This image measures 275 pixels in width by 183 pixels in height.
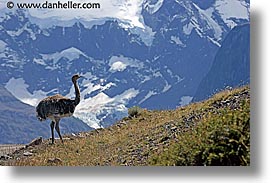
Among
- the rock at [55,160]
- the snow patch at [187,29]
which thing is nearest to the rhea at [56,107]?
the rock at [55,160]

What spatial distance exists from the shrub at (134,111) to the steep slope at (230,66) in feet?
2.54

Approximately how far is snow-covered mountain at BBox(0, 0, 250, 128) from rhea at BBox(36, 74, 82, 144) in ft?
0.49

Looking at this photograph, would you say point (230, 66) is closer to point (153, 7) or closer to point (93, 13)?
point (153, 7)

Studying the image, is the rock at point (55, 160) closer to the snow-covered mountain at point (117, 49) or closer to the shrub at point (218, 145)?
the snow-covered mountain at point (117, 49)

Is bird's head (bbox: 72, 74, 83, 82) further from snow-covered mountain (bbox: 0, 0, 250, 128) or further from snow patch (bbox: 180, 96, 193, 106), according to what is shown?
snow patch (bbox: 180, 96, 193, 106)

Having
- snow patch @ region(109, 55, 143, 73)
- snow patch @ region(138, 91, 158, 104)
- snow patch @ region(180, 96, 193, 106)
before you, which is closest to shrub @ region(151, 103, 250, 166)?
snow patch @ region(180, 96, 193, 106)

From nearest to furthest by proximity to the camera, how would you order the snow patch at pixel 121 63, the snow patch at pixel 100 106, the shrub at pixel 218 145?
1. the shrub at pixel 218 145
2. the snow patch at pixel 100 106
3. the snow patch at pixel 121 63

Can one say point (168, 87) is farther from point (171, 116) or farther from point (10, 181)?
point (10, 181)

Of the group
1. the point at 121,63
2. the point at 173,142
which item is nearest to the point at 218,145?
the point at 173,142

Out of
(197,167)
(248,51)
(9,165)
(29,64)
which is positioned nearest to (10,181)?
(9,165)

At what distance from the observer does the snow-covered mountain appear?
323 inches

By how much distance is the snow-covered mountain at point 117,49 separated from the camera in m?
8.20

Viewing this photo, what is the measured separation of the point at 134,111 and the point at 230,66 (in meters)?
1.57

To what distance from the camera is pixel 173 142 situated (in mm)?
8039
